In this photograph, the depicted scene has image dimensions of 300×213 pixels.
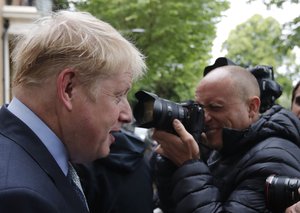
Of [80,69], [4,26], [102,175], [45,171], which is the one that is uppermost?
[80,69]

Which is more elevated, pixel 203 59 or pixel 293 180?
pixel 293 180

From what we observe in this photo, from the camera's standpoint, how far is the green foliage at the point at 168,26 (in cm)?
1523

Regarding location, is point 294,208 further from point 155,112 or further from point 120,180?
point 120,180

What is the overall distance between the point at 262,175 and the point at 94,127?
1.03 meters

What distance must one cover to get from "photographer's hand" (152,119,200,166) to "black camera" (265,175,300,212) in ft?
1.43

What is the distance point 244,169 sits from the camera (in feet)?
7.88

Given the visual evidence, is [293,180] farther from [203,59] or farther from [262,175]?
[203,59]

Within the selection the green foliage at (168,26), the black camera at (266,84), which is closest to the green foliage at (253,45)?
the green foliage at (168,26)

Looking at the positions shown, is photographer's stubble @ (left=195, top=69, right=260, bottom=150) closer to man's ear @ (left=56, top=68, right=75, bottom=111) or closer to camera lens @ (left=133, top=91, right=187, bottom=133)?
camera lens @ (left=133, top=91, right=187, bottom=133)

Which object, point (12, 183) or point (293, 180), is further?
point (293, 180)

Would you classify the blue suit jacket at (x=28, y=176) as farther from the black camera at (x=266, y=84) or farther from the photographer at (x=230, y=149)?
the black camera at (x=266, y=84)

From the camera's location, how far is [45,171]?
142 centimetres

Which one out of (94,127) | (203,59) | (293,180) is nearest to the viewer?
(94,127)

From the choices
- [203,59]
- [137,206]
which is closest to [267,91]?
[137,206]
